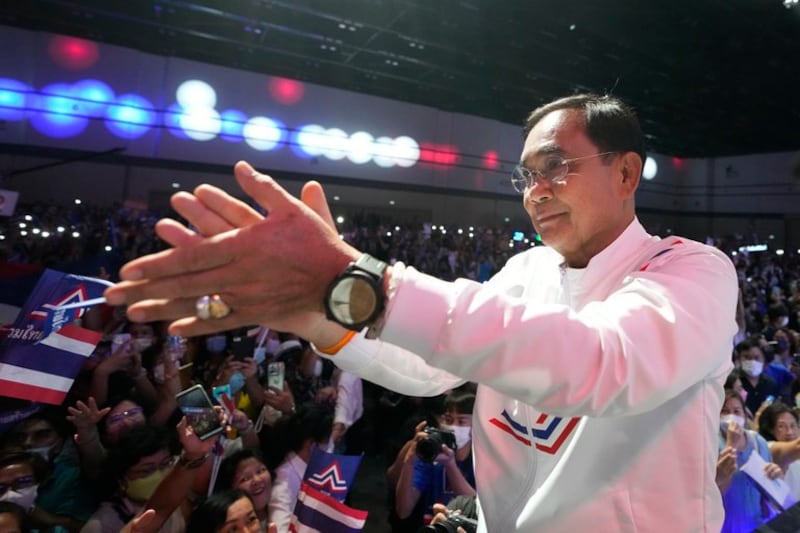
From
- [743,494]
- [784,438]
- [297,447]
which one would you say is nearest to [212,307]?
[297,447]

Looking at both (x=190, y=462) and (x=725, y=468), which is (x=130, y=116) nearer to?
(x=190, y=462)

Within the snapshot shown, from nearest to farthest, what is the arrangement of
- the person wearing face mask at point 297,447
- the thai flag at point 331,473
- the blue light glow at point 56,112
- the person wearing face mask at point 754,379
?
1. the thai flag at point 331,473
2. the person wearing face mask at point 297,447
3. the person wearing face mask at point 754,379
4. the blue light glow at point 56,112

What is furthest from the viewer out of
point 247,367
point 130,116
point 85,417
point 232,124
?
point 232,124

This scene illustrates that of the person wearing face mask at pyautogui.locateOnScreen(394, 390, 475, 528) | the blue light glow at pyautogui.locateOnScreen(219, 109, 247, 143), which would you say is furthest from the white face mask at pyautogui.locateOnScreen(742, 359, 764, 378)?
the blue light glow at pyautogui.locateOnScreen(219, 109, 247, 143)

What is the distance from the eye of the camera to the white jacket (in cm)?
71

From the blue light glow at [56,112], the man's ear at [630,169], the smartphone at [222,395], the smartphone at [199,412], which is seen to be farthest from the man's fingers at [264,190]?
the blue light glow at [56,112]

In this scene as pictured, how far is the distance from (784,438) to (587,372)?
367cm

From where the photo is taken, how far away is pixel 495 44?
1048cm

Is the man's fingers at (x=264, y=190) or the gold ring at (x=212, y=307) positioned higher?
the man's fingers at (x=264, y=190)

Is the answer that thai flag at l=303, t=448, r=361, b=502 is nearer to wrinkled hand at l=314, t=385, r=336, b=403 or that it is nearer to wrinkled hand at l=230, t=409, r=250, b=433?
wrinkled hand at l=230, t=409, r=250, b=433

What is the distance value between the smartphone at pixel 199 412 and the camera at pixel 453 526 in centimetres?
114

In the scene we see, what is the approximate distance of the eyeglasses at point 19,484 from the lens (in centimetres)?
221

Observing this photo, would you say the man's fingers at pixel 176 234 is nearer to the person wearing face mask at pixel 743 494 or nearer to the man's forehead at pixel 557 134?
the man's forehead at pixel 557 134

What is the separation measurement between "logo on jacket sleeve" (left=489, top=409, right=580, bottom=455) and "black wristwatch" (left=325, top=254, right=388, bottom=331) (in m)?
0.53
